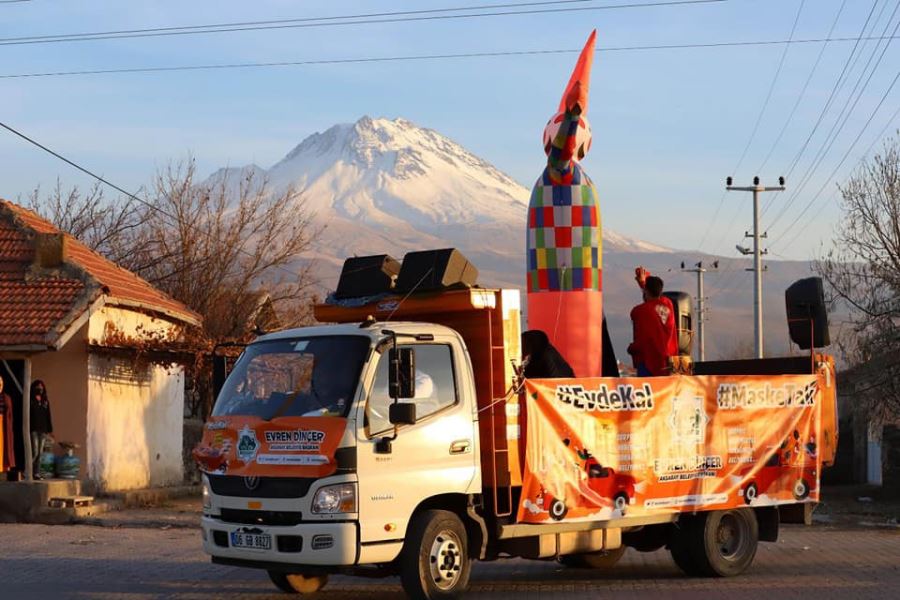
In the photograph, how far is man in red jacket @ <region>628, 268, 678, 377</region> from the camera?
13.9 meters

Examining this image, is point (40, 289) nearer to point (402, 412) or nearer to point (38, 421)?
point (38, 421)

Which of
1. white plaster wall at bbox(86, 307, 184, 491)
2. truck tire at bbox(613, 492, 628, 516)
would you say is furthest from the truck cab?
white plaster wall at bbox(86, 307, 184, 491)

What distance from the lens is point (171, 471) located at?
87.1 feet

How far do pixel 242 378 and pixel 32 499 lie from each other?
425 inches

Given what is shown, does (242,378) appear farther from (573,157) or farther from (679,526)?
(573,157)

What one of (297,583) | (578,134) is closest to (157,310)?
(578,134)

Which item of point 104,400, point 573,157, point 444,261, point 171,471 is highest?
point 573,157

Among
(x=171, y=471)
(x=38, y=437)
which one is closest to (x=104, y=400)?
(x=38, y=437)

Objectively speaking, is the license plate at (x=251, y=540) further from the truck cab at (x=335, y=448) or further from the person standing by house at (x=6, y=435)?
the person standing by house at (x=6, y=435)

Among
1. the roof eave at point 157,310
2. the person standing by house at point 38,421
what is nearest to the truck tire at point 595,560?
the person standing by house at point 38,421

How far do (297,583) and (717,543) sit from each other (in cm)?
436

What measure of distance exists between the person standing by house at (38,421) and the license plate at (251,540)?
11749mm

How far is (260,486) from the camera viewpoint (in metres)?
10.7

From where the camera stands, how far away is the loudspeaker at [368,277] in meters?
12.2
